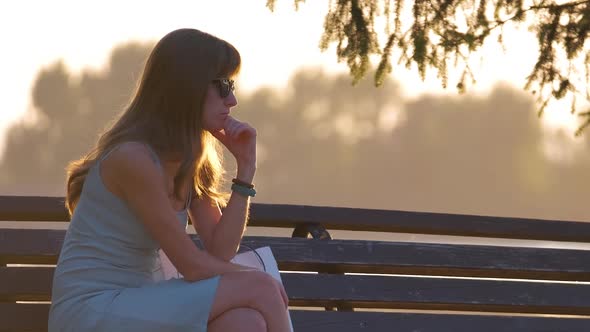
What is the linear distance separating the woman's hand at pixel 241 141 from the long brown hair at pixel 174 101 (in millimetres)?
196

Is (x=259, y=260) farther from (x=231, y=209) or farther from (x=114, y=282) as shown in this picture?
(x=114, y=282)

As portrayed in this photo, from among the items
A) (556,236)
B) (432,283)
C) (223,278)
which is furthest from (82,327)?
(556,236)

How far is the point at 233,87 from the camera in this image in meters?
4.16

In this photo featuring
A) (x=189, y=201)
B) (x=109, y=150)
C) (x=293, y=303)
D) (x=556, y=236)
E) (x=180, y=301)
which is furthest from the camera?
(x=556, y=236)

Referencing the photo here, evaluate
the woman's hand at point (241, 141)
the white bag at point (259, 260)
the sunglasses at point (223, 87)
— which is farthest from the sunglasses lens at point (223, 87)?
the white bag at point (259, 260)

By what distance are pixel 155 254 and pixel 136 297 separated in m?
0.36

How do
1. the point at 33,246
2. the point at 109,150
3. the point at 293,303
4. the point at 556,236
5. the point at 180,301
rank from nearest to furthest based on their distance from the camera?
the point at 180,301 → the point at 109,150 → the point at 33,246 → the point at 293,303 → the point at 556,236

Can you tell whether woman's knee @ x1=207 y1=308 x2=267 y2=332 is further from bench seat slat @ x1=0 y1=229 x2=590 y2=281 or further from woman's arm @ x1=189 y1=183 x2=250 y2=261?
bench seat slat @ x1=0 y1=229 x2=590 y2=281

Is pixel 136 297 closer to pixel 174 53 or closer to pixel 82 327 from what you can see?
pixel 82 327

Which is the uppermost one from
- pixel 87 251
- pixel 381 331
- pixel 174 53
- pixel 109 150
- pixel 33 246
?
pixel 174 53

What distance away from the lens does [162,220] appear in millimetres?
3824

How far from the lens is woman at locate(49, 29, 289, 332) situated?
12.2 feet

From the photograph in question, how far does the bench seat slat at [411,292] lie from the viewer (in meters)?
5.28

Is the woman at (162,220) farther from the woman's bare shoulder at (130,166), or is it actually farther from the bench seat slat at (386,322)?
the bench seat slat at (386,322)
